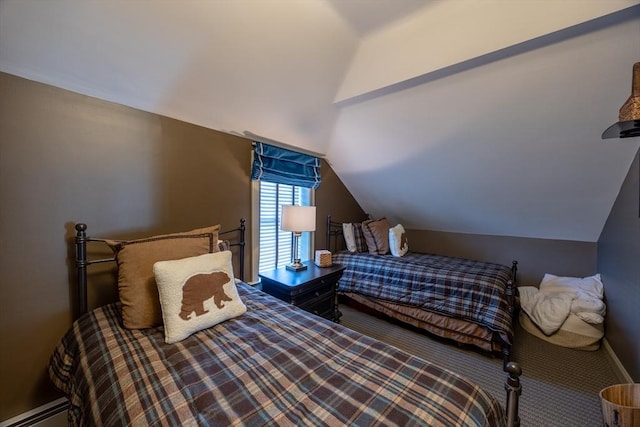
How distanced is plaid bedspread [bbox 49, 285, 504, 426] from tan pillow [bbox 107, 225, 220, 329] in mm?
78

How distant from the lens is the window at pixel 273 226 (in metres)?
2.70

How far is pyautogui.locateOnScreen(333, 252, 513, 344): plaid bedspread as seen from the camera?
7.58 feet

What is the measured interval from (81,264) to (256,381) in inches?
51.7

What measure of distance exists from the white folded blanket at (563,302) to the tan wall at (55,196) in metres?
3.63

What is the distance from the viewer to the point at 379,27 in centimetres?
187

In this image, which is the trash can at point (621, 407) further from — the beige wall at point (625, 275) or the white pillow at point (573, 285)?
the white pillow at point (573, 285)

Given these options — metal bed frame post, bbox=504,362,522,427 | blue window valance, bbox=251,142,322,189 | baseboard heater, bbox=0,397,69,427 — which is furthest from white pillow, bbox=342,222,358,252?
baseboard heater, bbox=0,397,69,427

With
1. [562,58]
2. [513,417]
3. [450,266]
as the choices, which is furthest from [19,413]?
Answer: [562,58]

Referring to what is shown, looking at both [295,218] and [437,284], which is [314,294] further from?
[437,284]

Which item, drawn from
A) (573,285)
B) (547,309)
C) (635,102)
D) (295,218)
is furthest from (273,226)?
(573,285)

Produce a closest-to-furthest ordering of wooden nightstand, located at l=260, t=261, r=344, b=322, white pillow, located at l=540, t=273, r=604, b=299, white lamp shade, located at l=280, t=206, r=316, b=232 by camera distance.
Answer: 1. wooden nightstand, located at l=260, t=261, r=344, b=322
2. white lamp shade, located at l=280, t=206, r=316, b=232
3. white pillow, located at l=540, t=273, r=604, b=299

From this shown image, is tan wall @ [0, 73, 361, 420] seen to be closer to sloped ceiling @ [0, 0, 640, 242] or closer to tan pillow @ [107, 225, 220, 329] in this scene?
sloped ceiling @ [0, 0, 640, 242]

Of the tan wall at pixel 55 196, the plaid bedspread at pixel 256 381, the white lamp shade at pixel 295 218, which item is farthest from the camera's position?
the white lamp shade at pixel 295 218

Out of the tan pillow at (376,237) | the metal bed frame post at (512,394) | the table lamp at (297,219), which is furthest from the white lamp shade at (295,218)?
the metal bed frame post at (512,394)
